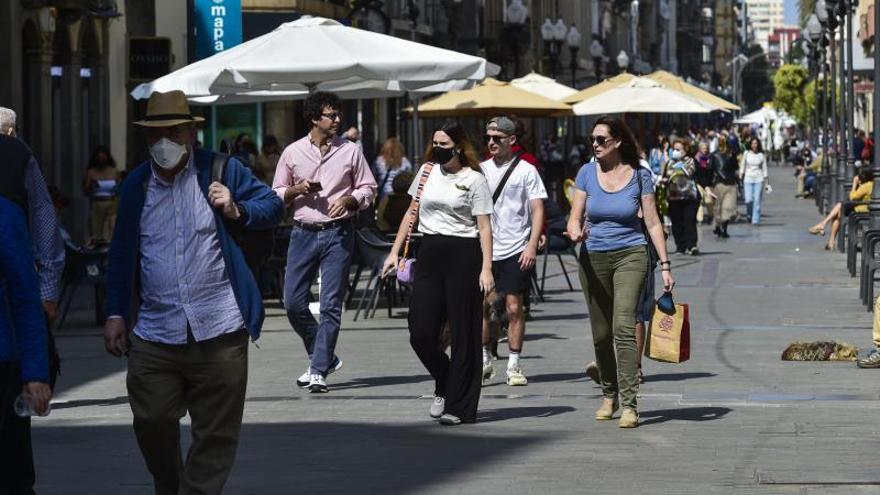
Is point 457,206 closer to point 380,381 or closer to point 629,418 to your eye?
point 629,418

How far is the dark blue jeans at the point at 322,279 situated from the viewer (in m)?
13.5

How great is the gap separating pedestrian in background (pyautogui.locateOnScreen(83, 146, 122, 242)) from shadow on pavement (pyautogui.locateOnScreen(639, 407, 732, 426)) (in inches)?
523

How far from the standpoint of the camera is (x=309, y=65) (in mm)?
18422

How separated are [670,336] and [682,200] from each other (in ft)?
62.1

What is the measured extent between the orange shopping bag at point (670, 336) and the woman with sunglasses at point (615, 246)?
0.75 ft

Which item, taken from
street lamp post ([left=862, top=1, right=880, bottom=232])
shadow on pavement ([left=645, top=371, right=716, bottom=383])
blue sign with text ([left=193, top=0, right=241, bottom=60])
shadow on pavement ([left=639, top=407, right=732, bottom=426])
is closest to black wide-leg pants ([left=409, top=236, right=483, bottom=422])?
shadow on pavement ([left=639, top=407, right=732, bottom=426])

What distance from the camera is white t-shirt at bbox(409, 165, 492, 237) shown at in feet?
39.4

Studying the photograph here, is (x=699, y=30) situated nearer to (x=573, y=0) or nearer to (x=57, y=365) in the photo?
(x=573, y=0)

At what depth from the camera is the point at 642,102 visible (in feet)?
116

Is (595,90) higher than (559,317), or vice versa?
(595,90)

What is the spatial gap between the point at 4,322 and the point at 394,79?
38.6 feet

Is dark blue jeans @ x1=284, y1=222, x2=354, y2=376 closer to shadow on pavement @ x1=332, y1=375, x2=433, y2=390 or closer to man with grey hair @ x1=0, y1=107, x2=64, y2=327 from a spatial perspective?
shadow on pavement @ x1=332, y1=375, x2=433, y2=390

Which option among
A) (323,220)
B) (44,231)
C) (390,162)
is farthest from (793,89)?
(44,231)

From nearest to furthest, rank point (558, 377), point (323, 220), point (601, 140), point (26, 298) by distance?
point (26, 298), point (601, 140), point (323, 220), point (558, 377)
